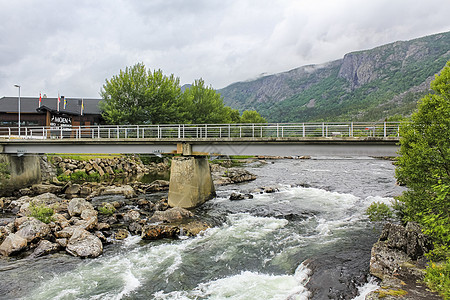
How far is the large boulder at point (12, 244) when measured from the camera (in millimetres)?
13102

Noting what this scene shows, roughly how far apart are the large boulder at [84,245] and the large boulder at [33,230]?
1.67 metres

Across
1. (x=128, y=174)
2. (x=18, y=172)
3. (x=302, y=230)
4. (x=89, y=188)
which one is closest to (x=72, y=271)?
(x=302, y=230)

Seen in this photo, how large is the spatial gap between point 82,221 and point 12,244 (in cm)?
379

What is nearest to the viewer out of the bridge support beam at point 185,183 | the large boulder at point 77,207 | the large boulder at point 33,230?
the large boulder at point 33,230

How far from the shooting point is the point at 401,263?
32.7 feet

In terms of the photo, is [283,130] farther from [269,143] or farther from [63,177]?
[63,177]

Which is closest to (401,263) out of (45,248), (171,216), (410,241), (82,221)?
(410,241)

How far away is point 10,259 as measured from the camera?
41.6 ft

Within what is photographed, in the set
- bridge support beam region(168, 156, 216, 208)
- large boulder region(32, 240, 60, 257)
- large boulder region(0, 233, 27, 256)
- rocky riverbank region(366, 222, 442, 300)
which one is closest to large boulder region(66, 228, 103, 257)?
large boulder region(32, 240, 60, 257)

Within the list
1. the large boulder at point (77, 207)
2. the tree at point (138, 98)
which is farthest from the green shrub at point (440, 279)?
the tree at point (138, 98)

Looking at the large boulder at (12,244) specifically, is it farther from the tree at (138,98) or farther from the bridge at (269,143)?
the tree at (138,98)

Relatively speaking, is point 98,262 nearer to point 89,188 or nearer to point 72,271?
point 72,271

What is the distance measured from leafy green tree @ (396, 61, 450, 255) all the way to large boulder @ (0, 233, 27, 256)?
685 inches

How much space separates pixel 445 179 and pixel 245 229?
1019 centimetres
